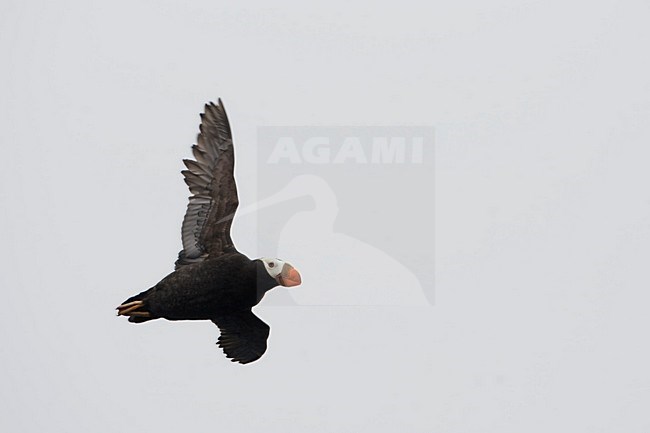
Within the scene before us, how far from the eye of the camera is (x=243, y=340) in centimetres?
1877

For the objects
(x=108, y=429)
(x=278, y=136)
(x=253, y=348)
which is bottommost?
(x=108, y=429)

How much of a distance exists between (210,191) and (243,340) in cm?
250

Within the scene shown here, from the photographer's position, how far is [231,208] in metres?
17.6

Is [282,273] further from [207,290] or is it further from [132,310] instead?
[132,310]

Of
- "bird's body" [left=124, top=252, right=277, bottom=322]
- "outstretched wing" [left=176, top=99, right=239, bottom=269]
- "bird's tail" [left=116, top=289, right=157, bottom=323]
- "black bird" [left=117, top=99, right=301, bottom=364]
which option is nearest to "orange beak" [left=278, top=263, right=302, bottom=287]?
"black bird" [left=117, top=99, right=301, bottom=364]

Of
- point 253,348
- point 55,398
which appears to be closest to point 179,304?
point 253,348

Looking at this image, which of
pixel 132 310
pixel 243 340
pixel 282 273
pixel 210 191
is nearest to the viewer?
pixel 132 310

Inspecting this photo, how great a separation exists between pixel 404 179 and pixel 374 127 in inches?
562

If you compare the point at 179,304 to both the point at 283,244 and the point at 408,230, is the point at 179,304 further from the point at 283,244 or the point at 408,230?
the point at 408,230

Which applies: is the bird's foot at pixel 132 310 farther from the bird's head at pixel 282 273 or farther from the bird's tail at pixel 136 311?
the bird's head at pixel 282 273

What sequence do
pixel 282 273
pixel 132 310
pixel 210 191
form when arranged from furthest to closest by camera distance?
pixel 210 191, pixel 282 273, pixel 132 310

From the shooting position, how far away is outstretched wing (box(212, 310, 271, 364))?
18.6 meters

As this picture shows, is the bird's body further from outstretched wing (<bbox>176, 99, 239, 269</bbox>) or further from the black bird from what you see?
outstretched wing (<bbox>176, 99, 239, 269</bbox>)

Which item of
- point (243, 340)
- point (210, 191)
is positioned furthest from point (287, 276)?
point (243, 340)
